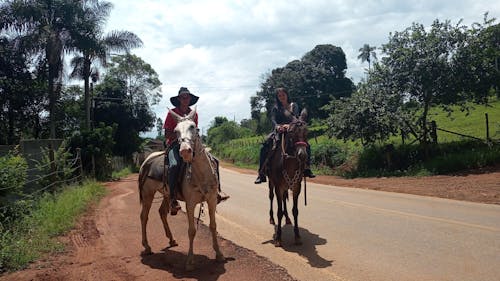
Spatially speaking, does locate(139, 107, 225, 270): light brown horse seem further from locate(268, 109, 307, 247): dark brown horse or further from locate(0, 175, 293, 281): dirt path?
locate(268, 109, 307, 247): dark brown horse

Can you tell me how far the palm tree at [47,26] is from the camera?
95.1 ft

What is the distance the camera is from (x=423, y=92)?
22.3 meters

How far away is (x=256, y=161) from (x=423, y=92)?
2496cm

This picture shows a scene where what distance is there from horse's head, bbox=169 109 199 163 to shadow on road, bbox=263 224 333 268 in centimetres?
264

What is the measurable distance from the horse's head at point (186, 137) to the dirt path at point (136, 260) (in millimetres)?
1869

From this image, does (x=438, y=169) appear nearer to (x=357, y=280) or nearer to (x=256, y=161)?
(x=357, y=280)

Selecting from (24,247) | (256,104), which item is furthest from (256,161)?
(24,247)

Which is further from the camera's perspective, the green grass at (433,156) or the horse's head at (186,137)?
the green grass at (433,156)

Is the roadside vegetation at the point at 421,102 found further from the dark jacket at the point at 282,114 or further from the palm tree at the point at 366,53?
the palm tree at the point at 366,53

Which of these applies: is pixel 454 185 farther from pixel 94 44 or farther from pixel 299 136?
pixel 94 44

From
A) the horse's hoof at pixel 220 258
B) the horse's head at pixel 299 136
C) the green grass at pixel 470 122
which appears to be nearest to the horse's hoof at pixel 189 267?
the horse's hoof at pixel 220 258

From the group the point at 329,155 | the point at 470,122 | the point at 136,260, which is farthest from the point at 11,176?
the point at 470,122

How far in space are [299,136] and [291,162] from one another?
0.61 meters

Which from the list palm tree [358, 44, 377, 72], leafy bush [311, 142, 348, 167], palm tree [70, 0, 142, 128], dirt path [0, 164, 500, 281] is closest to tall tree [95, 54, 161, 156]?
palm tree [70, 0, 142, 128]
